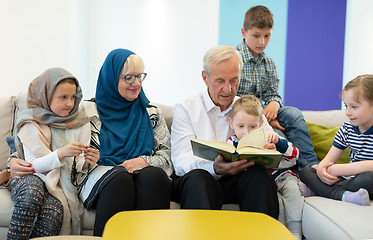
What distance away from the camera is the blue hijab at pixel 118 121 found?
2219 millimetres

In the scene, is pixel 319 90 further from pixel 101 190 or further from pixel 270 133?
pixel 101 190

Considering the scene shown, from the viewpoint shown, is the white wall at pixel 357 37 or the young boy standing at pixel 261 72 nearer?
the young boy standing at pixel 261 72

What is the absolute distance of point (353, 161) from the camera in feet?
6.97

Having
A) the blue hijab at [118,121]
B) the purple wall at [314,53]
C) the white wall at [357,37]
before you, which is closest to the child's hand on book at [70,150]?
the blue hijab at [118,121]

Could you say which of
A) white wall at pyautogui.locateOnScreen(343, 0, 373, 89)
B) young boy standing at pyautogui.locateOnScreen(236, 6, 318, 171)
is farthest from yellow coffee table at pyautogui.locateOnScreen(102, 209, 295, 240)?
white wall at pyautogui.locateOnScreen(343, 0, 373, 89)

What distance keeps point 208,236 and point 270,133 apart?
811 mm

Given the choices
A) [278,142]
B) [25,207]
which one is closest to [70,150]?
[25,207]

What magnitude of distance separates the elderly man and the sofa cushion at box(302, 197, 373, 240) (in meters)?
0.17

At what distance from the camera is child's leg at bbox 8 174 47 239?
5.80ft

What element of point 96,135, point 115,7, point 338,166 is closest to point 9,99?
point 96,135

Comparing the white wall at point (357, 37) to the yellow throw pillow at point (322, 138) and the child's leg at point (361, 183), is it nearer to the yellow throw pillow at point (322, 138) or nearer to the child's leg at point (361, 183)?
the yellow throw pillow at point (322, 138)

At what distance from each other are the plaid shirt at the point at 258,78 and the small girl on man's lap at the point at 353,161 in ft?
2.57

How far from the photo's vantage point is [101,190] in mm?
1867

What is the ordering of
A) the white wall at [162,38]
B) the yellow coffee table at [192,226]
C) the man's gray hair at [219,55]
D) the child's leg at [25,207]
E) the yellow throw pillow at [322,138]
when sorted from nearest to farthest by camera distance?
the yellow coffee table at [192,226], the child's leg at [25,207], the man's gray hair at [219,55], the yellow throw pillow at [322,138], the white wall at [162,38]
